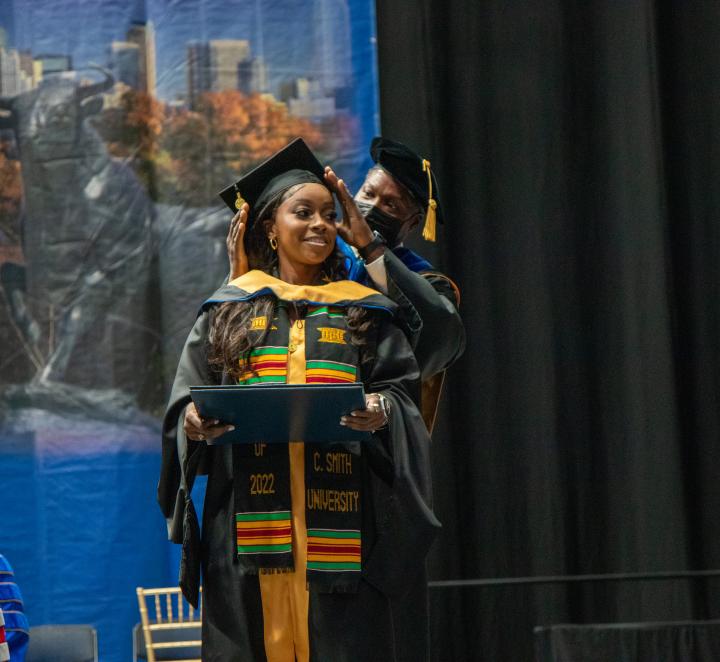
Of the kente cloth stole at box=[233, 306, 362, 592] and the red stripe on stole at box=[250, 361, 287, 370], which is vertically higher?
the red stripe on stole at box=[250, 361, 287, 370]

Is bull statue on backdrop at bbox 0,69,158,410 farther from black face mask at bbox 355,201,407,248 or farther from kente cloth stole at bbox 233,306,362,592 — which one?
kente cloth stole at bbox 233,306,362,592

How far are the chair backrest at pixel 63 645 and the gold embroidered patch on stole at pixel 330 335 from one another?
94.0 inches

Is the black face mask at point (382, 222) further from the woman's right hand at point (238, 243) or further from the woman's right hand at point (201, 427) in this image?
the woman's right hand at point (201, 427)

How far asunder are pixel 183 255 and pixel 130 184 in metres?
0.43

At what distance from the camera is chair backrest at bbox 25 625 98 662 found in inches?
178

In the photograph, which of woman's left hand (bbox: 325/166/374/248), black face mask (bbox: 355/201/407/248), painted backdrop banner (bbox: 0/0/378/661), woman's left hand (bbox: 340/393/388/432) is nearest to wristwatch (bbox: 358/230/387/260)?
woman's left hand (bbox: 325/166/374/248)

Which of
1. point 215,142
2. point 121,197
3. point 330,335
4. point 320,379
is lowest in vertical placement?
point 320,379

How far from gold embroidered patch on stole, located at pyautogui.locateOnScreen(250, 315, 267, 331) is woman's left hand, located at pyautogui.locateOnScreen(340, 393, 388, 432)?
13.2 inches

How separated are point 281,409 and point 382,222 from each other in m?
1.30

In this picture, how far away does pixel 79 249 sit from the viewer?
17.1 feet

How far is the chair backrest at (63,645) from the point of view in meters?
4.52

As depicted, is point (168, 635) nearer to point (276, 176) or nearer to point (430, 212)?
point (430, 212)

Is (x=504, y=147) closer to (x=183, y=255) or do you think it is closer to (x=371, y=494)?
(x=183, y=255)

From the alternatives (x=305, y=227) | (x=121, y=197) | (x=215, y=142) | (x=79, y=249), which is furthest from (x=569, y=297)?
(x=305, y=227)
